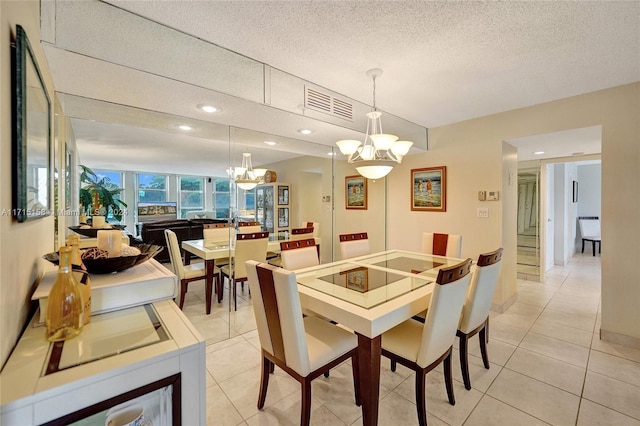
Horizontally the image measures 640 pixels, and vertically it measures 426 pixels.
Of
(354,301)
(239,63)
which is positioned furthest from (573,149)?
(239,63)

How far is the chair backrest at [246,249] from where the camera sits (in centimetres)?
311

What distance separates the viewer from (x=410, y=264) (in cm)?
267

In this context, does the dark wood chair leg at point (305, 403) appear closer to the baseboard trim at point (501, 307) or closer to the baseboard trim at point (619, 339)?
the baseboard trim at point (501, 307)

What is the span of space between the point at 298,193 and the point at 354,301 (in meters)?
2.47

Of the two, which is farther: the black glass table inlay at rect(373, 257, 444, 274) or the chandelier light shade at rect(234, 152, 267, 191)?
the chandelier light shade at rect(234, 152, 267, 191)

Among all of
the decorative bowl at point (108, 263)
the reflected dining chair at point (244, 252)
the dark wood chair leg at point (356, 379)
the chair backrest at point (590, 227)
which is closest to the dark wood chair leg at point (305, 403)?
the dark wood chair leg at point (356, 379)

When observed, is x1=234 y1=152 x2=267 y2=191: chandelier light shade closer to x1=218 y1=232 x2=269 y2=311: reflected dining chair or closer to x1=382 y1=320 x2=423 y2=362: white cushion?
x1=218 y1=232 x2=269 y2=311: reflected dining chair

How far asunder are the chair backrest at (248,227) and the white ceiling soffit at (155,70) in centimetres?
119

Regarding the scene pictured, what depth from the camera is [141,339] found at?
3.07 feet

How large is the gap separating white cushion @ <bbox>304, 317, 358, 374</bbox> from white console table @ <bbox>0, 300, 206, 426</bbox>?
77cm

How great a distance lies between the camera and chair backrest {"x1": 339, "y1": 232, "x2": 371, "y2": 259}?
3145 millimetres

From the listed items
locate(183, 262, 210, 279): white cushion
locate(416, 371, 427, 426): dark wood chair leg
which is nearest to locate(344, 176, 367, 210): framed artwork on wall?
locate(183, 262, 210, 279): white cushion

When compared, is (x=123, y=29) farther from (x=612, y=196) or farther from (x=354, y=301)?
(x=612, y=196)

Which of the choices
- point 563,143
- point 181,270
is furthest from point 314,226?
point 563,143
